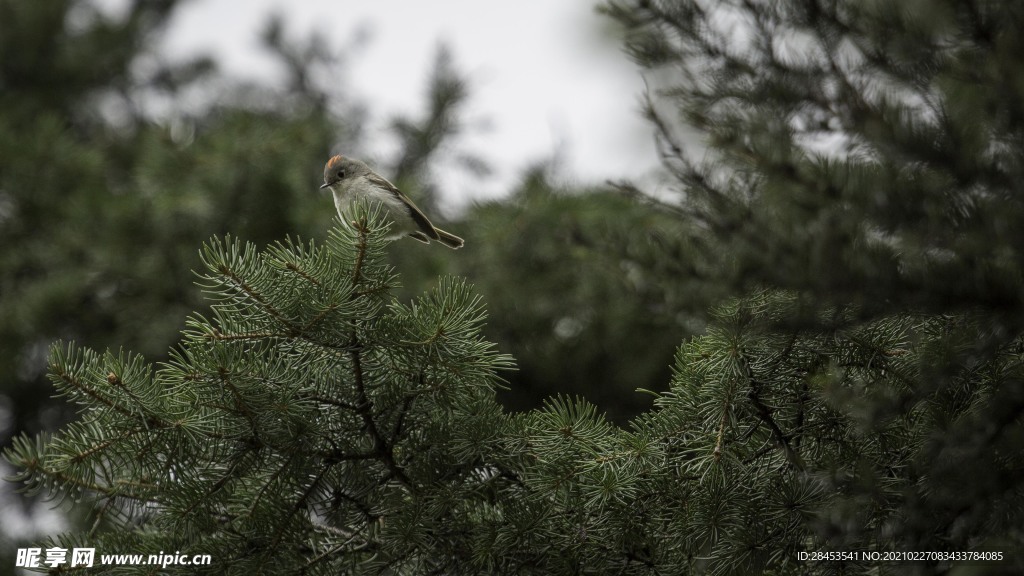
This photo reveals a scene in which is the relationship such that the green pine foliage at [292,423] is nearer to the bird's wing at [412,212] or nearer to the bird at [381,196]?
the bird at [381,196]

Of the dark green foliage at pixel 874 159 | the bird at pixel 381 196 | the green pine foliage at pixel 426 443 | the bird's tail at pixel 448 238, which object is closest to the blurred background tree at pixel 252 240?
the bird at pixel 381 196

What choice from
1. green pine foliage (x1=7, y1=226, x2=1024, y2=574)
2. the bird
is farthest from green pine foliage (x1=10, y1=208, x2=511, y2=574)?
the bird

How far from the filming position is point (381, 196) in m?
4.53

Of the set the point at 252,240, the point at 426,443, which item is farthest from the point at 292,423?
the point at 252,240

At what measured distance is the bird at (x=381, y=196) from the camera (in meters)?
4.45

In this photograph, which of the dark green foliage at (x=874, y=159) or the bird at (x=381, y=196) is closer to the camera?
the dark green foliage at (x=874, y=159)

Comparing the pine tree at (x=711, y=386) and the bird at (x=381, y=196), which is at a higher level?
the bird at (x=381, y=196)

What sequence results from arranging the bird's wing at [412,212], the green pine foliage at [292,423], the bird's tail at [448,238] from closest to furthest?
the green pine foliage at [292,423] < the bird's tail at [448,238] < the bird's wing at [412,212]

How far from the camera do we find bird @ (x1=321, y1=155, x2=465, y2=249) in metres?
4.45

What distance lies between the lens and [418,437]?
233 centimetres

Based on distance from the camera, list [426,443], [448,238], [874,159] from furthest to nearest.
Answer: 1. [448,238]
2. [426,443]
3. [874,159]

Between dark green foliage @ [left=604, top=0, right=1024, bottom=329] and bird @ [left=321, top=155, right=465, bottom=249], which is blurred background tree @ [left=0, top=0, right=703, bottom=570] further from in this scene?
dark green foliage @ [left=604, top=0, right=1024, bottom=329]

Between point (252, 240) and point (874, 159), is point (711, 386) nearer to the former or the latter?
point (874, 159)

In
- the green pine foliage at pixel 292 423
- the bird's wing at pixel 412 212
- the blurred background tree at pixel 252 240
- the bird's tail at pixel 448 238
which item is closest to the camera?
the green pine foliage at pixel 292 423
